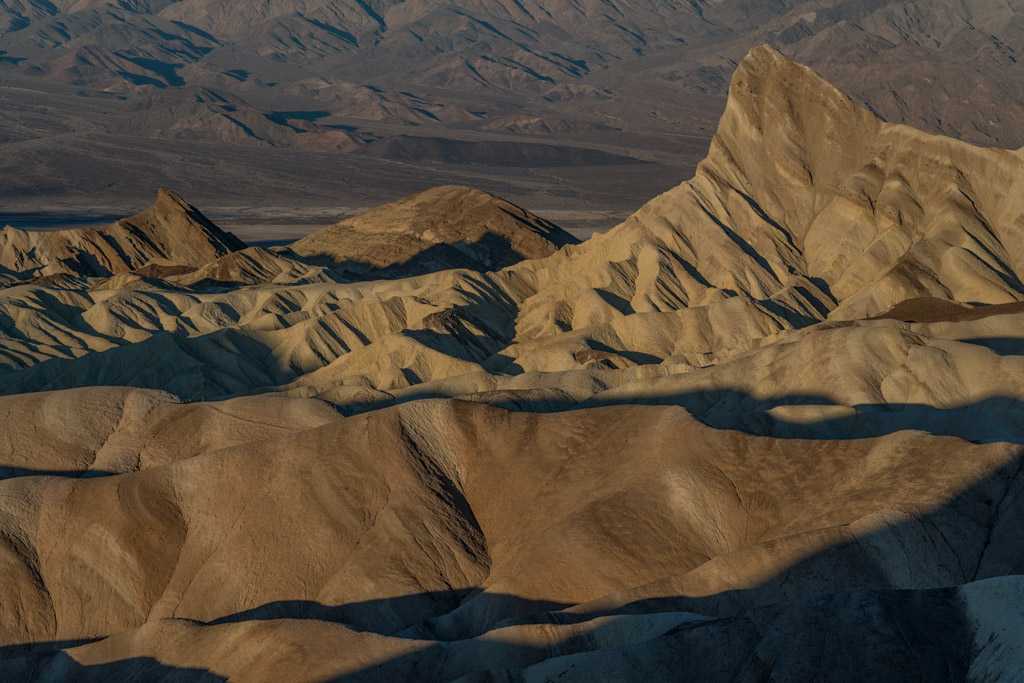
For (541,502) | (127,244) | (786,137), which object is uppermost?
(786,137)

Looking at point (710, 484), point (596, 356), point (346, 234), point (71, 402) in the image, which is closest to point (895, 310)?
point (596, 356)

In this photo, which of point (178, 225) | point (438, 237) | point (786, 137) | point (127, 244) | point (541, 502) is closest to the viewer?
point (541, 502)

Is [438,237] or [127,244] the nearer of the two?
[127,244]

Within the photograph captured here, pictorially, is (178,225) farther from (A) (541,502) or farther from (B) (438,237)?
(A) (541,502)

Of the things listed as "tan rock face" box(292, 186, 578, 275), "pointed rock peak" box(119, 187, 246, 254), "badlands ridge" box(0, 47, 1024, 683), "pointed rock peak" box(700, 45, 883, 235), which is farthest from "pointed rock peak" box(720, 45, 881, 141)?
"pointed rock peak" box(119, 187, 246, 254)

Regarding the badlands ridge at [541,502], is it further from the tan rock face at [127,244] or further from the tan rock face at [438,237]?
the tan rock face at [127,244]

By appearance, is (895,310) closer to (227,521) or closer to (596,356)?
(596,356)

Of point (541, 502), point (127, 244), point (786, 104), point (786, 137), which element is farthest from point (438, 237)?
point (541, 502)

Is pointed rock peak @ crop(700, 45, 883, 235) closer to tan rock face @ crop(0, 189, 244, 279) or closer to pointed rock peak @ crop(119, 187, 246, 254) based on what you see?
pointed rock peak @ crop(119, 187, 246, 254)

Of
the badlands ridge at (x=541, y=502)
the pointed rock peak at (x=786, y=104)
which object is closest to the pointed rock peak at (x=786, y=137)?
the pointed rock peak at (x=786, y=104)
